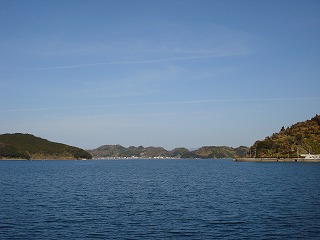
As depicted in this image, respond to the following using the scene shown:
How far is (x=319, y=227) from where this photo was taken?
43.4m

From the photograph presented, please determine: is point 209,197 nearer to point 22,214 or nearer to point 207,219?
point 207,219

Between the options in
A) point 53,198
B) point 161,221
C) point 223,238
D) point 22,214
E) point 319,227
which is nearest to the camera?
point 223,238

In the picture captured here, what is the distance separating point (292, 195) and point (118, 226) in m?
→ 43.4

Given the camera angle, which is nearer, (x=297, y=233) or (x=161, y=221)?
(x=297, y=233)

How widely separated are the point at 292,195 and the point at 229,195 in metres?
12.6

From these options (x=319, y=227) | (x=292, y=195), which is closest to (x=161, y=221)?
(x=319, y=227)

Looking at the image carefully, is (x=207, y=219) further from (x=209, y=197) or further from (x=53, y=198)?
(x=53, y=198)

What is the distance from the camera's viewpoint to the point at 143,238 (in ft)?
129

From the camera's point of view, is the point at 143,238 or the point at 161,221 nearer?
the point at 143,238

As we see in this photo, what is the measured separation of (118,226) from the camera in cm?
4466

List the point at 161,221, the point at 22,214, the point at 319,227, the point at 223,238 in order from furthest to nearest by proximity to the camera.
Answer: the point at 22,214, the point at 161,221, the point at 319,227, the point at 223,238

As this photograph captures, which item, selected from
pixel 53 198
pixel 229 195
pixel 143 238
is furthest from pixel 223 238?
pixel 53 198

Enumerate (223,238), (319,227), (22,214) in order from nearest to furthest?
1. (223,238)
2. (319,227)
3. (22,214)

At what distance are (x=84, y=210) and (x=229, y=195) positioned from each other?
32.3m
